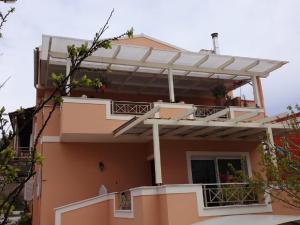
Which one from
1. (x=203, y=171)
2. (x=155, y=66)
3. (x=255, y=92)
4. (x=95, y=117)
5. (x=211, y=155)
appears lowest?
(x=203, y=171)

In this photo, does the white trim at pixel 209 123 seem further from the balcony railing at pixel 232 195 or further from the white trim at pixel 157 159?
the balcony railing at pixel 232 195

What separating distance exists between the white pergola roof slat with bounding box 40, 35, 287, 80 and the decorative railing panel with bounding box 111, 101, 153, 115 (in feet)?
5.28

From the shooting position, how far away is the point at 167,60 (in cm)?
1546

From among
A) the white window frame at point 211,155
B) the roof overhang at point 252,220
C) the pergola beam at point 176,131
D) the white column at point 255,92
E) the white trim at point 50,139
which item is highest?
the white column at point 255,92

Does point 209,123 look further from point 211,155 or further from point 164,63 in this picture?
point 164,63

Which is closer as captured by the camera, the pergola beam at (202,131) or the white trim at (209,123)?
the white trim at (209,123)

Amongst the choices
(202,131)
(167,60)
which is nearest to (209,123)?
(202,131)

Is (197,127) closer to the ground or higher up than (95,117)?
closer to the ground

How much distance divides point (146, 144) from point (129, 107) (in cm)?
216

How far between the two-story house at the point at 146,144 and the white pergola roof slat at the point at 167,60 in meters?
0.05

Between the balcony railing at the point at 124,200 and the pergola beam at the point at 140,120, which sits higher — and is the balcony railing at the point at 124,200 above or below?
below

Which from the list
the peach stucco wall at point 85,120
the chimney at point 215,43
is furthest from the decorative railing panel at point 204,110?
the chimney at point 215,43

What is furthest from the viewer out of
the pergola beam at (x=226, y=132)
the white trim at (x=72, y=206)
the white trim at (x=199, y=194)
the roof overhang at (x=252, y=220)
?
the pergola beam at (x=226, y=132)

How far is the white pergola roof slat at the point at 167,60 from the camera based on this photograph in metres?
14.3
